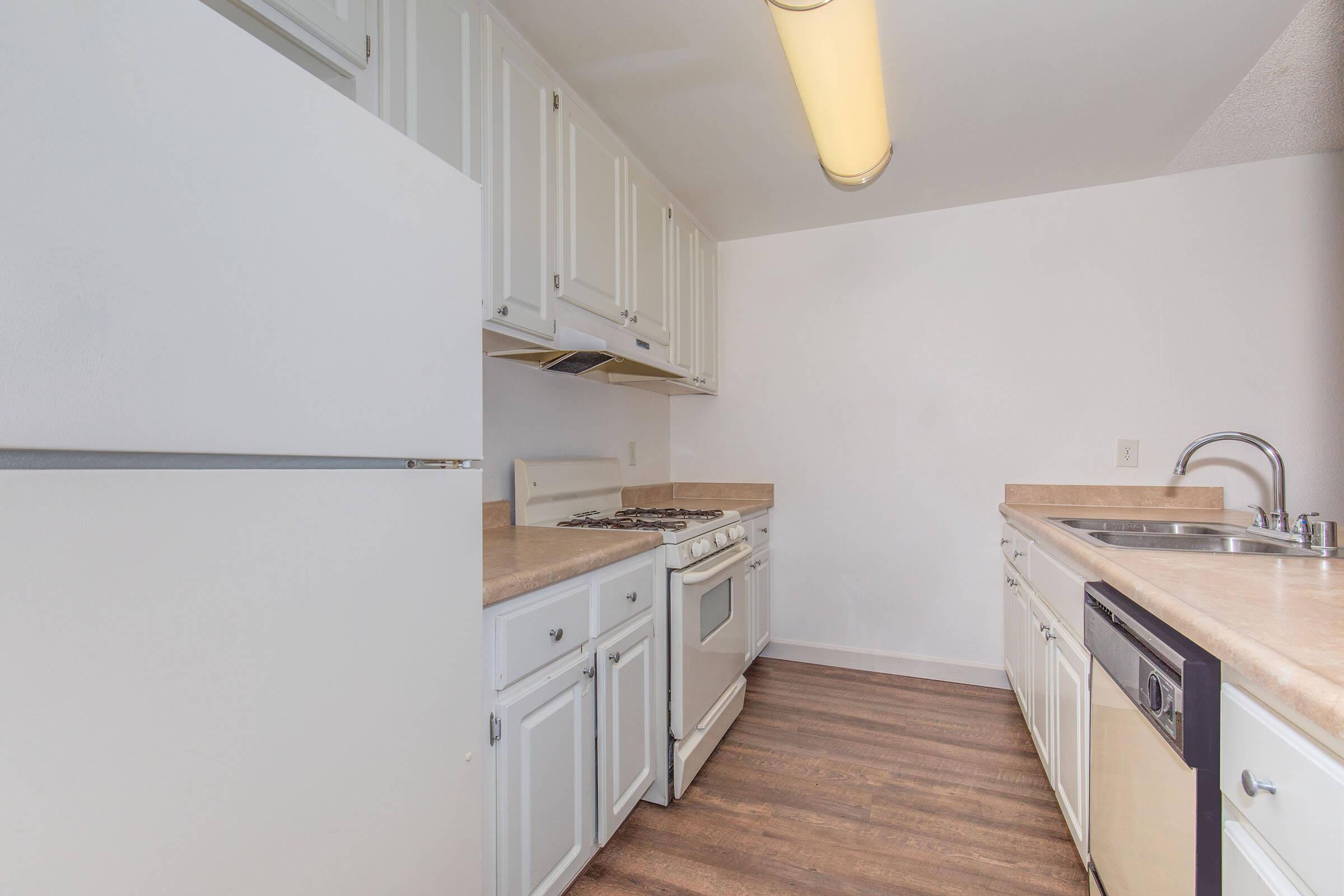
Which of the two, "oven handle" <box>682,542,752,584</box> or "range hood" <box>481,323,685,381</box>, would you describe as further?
"oven handle" <box>682,542,752,584</box>

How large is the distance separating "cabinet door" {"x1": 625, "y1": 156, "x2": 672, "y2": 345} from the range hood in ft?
0.42

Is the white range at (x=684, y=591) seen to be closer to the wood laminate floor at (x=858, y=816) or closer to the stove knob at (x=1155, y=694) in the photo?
the wood laminate floor at (x=858, y=816)

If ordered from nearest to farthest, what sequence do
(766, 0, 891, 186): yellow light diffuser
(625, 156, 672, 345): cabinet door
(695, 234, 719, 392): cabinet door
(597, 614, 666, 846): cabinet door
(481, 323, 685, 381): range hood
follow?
(766, 0, 891, 186): yellow light diffuser → (597, 614, 666, 846): cabinet door → (481, 323, 685, 381): range hood → (625, 156, 672, 345): cabinet door → (695, 234, 719, 392): cabinet door

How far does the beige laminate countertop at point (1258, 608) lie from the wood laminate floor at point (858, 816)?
853 mm

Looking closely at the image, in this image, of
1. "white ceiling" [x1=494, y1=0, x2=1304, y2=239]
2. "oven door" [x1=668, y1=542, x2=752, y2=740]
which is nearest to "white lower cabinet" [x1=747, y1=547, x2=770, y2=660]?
"oven door" [x1=668, y1=542, x2=752, y2=740]

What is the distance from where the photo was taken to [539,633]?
1.34m

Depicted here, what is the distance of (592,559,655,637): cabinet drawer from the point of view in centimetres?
159

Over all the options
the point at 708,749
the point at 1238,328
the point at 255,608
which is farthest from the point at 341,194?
the point at 1238,328

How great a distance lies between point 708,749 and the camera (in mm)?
2215

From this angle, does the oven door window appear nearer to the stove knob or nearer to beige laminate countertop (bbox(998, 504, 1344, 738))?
beige laminate countertop (bbox(998, 504, 1344, 738))

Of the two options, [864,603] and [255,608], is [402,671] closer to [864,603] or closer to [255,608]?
[255,608]

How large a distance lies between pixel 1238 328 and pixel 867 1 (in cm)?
234

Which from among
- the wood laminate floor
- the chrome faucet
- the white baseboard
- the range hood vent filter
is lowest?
the wood laminate floor

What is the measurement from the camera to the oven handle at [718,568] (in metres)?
1.98
